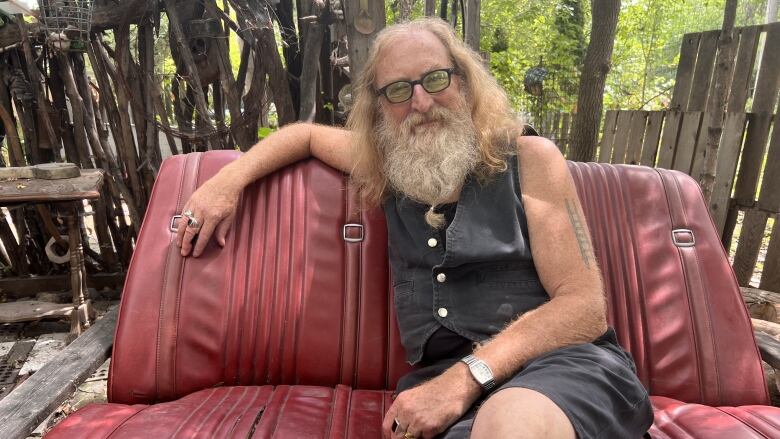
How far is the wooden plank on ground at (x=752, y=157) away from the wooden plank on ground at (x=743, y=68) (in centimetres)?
15

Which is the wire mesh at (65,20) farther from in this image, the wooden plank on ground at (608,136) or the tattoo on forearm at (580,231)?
the wooden plank on ground at (608,136)

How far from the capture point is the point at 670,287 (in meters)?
2.06

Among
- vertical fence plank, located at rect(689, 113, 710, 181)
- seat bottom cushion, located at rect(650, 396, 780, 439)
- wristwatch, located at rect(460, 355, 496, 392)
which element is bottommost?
seat bottom cushion, located at rect(650, 396, 780, 439)

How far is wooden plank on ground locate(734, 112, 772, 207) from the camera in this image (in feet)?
11.6

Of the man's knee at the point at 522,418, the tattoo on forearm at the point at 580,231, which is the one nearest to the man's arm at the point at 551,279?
the tattoo on forearm at the point at 580,231

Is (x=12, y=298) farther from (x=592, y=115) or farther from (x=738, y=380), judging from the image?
(x=592, y=115)

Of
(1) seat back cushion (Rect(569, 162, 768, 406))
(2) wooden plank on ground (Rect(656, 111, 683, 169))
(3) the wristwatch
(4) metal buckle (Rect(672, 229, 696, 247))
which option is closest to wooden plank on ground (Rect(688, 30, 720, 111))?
(2) wooden plank on ground (Rect(656, 111, 683, 169))

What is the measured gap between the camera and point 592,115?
5719 millimetres

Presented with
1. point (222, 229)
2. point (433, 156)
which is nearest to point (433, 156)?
point (433, 156)

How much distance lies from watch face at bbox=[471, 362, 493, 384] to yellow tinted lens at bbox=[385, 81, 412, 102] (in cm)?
108

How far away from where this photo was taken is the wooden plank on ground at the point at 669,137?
403 centimetres

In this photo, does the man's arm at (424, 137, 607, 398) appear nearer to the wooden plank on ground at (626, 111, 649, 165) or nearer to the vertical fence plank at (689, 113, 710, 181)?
the vertical fence plank at (689, 113, 710, 181)

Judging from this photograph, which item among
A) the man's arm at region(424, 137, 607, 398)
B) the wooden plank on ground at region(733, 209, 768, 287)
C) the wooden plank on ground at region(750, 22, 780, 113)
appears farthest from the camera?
the wooden plank on ground at region(733, 209, 768, 287)

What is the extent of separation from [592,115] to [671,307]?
418cm
